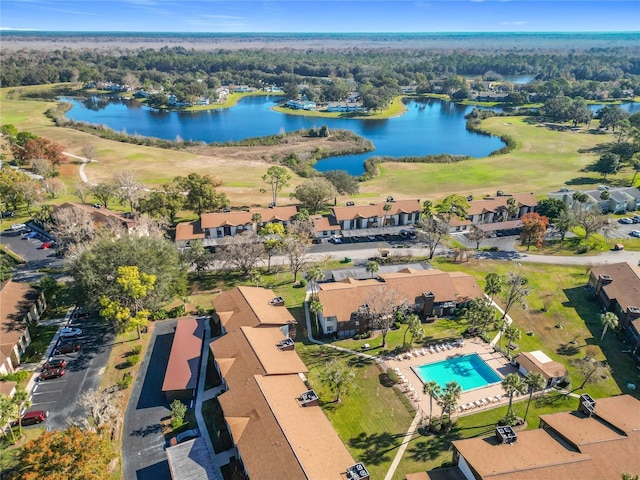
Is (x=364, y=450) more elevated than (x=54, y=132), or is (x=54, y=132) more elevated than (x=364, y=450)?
(x=54, y=132)

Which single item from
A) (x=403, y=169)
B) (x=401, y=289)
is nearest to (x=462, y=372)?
(x=401, y=289)

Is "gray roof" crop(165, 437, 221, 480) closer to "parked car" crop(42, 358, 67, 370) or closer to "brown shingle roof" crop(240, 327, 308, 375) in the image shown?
"brown shingle roof" crop(240, 327, 308, 375)

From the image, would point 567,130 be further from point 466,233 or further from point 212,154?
point 212,154

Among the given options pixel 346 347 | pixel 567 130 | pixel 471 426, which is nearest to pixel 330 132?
pixel 567 130

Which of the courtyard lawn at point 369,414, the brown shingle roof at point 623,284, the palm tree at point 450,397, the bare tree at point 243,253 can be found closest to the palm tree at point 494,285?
the brown shingle roof at point 623,284

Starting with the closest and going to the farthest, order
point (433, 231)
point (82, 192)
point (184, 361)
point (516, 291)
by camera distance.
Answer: point (184, 361), point (516, 291), point (433, 231), point (82, 192)

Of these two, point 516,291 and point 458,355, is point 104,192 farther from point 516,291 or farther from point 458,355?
point 516,291

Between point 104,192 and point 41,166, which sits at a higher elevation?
point 41,166
